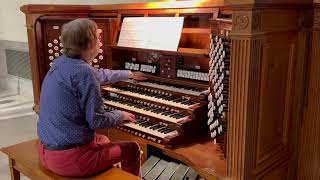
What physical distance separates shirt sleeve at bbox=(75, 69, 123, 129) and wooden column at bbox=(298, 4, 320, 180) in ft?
4.07

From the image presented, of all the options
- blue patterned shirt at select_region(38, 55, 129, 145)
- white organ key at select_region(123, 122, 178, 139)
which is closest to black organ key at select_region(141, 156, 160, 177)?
white organ key at select_region(123, 122, 178, 139)

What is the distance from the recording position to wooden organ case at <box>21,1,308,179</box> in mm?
1675

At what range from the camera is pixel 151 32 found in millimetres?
2715

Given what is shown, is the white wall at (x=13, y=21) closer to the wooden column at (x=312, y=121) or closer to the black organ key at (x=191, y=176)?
the black organ key at (x=191, y=176)

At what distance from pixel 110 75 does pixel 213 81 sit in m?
0.95

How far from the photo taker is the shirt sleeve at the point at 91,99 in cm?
188

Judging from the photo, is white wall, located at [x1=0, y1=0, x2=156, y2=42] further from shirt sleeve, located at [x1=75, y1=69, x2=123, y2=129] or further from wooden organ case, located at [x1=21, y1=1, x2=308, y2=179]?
shirt sleeve, located at [x1=75, y1=69, x2=123, y2=129]

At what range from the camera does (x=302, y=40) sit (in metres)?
2.02

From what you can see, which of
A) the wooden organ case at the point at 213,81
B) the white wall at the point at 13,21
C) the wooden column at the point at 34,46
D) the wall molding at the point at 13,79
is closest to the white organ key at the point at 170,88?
the wooden organ case at the point at 213,81

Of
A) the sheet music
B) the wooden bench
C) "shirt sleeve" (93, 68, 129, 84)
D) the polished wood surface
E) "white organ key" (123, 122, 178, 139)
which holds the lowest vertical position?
the wooden bench

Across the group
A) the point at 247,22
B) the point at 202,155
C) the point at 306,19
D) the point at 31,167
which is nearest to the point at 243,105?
the point at 247,22

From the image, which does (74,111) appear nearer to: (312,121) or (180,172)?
(180,172)

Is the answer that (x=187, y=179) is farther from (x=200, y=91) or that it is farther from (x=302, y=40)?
(x=302, y=40)

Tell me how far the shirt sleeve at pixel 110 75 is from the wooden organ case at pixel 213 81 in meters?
0.15
